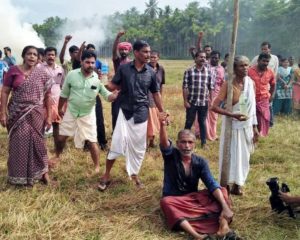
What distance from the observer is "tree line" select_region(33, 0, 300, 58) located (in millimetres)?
45844

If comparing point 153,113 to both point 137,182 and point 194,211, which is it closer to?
point 137,182

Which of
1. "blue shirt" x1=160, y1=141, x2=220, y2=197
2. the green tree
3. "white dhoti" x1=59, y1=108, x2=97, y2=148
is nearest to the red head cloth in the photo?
"white dhoti" x1=59, y1=108, x2=97, y2=148

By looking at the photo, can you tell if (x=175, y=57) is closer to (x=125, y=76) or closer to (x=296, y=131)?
(x=296, y=131)

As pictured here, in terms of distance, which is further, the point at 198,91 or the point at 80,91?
the point at 198,91

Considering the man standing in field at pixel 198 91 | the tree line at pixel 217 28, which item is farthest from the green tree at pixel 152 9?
the man standing in field at pixel 198 91

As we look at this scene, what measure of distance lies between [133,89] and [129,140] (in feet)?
2.04

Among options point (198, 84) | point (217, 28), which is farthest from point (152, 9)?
point (198, 84)

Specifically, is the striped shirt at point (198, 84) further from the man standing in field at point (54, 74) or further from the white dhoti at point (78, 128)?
the white dhoti at point (78, 128)

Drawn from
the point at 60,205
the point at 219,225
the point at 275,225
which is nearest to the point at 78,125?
the point at 60,205

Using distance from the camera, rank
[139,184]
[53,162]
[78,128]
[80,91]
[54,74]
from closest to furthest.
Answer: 1. [139,184]
2. [80,91]
3. [78,128]
4. [53,162]
5. [54,74]

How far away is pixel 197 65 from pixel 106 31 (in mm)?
59240

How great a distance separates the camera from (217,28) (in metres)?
53.6

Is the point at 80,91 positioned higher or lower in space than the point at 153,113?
higher

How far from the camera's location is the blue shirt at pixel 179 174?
439 centimetres
